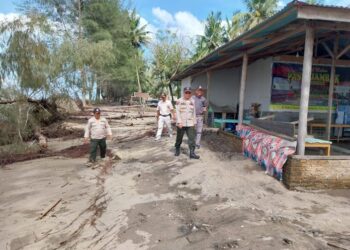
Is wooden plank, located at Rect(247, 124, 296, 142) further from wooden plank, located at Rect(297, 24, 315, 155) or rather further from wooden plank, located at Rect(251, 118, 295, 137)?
wooden plank, located at Rect(297, 24, 315, 155)

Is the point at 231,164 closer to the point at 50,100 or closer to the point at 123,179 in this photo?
the point at 123,179

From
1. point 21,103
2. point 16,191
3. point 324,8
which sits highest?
point 324,8

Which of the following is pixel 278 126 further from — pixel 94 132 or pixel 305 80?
pixel 94 132

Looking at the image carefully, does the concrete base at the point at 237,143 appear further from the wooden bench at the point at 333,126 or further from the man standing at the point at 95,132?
the man standing at the point at 95,132

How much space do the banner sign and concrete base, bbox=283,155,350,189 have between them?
418 cm

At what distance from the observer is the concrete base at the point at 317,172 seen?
6449 mm

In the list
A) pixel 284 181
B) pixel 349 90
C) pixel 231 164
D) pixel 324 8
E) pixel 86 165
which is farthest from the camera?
pixel 349 90

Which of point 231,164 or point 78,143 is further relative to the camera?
point 78,143

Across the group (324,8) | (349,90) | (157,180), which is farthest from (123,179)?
(349,90)

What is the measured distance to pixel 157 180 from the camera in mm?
7438

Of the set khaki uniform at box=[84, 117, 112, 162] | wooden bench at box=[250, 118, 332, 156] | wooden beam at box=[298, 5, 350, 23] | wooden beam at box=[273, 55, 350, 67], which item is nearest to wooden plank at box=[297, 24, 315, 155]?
wooden bench at box=[250, 118, 332, 156]

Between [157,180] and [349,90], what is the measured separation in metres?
6.95

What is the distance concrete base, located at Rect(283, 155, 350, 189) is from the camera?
6449mm

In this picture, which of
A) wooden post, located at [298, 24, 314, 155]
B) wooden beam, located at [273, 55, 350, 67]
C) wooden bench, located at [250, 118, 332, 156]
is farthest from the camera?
wooden beam, located at [273, 55, 350, 67]
